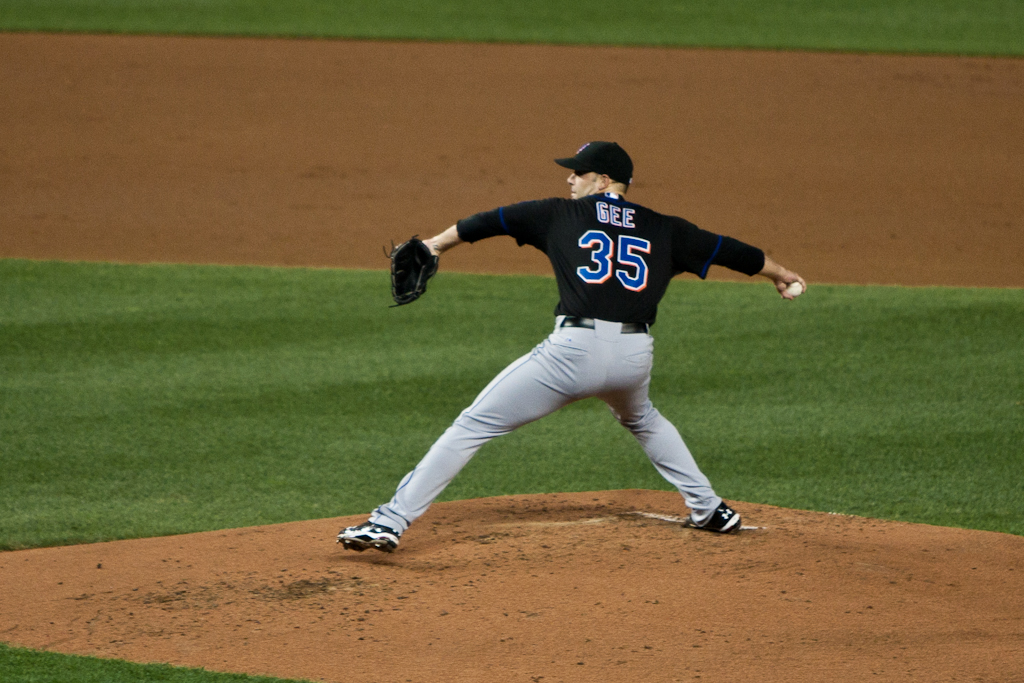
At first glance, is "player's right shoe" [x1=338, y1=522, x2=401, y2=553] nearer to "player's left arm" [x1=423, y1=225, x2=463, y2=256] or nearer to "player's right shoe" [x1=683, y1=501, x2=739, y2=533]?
"player's left arm" [x1=423, y1=225, x2=463, y2=256]

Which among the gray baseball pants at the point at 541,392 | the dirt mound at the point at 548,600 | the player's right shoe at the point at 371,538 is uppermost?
the gray baseball pants at the point at 541,392

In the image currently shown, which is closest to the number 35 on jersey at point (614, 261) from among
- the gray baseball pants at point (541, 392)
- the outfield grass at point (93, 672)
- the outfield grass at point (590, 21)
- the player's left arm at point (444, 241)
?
the gray baseball pants at point (541, 392)

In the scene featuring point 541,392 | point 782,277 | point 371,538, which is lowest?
point 371,538

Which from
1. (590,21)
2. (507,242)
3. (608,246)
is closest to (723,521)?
(608,246)

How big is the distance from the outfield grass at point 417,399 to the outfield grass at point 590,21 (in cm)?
946

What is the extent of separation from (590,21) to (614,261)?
1625 centimetres

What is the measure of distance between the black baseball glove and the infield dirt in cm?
105

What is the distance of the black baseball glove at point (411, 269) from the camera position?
15.9 feet

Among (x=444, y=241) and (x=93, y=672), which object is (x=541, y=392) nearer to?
(x=444, y=241)

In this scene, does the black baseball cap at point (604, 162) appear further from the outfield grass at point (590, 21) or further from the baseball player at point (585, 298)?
the outfield grass at point (590, 21)

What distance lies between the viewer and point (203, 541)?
533cm

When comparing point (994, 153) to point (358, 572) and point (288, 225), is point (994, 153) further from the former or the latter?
point (358, 572)

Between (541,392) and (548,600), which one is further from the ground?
(541,392)

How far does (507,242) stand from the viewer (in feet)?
41.3
